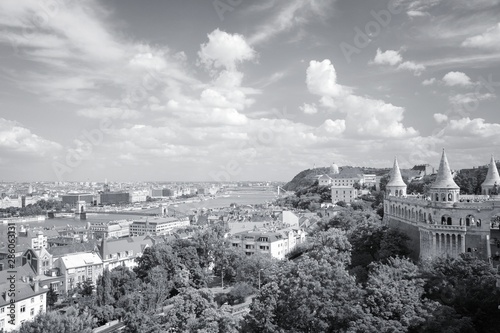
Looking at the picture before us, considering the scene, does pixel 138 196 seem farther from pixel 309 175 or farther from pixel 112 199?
pixel 309 175

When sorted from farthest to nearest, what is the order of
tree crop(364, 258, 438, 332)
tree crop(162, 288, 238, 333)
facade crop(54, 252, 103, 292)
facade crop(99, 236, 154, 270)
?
1. facade crop(99, 236, 154, 270)
2. facade crop(54, 252, 103, 292)
3. tree crop(162, 288, 238, 333)
4. tree crop(364, 258, 438, 332)

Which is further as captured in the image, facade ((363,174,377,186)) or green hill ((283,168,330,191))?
green hill ((283,168,330,191))

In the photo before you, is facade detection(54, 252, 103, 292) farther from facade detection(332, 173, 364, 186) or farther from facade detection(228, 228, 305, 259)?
facade detection(332, 173, 364, 186)

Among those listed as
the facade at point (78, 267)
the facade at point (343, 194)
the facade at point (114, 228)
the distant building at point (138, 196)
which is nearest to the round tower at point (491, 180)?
the facade at point (78, 267)

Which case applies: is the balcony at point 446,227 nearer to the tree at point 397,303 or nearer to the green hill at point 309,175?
the tree at point 397,303

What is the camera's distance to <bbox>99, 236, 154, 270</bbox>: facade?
41.0 metres

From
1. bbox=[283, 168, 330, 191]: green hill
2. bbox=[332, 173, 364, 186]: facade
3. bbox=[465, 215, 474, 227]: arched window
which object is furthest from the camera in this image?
bbox=[283, 168, 330, 191]: green hill

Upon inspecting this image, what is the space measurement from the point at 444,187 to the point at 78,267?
29.5m

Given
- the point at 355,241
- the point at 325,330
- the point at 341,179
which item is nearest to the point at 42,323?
the point at 325,330

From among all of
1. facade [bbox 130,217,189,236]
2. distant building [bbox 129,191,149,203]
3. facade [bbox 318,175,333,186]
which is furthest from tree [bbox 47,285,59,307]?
distant building [bbox 129,191,149,203]

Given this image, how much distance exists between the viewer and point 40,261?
36281mm

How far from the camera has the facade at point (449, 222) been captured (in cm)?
2542

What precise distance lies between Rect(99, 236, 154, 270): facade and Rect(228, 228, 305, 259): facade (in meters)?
9.98

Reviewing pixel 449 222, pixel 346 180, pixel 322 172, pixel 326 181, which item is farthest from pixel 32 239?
pixel 322 172
